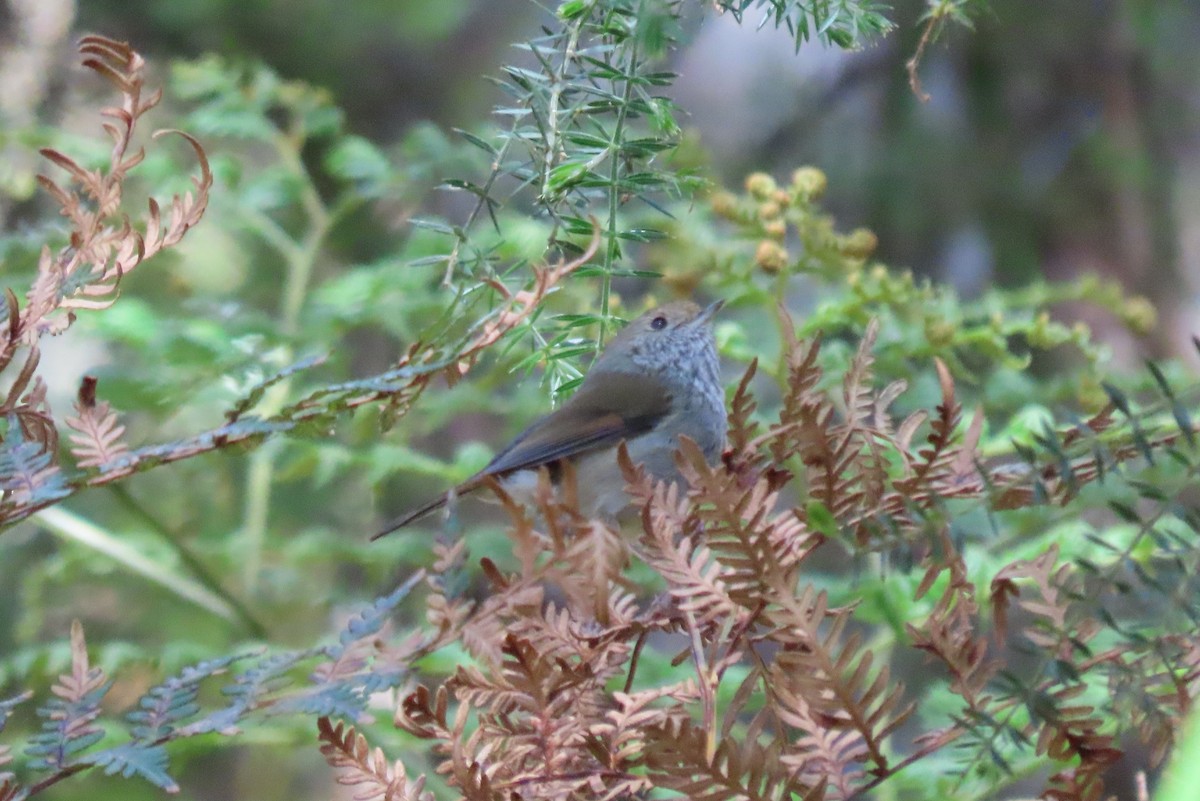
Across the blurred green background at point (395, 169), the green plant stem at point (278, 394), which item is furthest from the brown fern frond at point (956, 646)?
the blurred green background at point (395, 169)

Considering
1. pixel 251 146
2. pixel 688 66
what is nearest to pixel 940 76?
pixel 688 66

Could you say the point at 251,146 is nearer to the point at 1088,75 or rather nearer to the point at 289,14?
the point at 289,14

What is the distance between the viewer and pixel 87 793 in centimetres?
345

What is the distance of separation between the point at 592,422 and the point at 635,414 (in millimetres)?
139

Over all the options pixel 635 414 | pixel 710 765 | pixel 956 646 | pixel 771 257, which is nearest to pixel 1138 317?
pixel 771 257

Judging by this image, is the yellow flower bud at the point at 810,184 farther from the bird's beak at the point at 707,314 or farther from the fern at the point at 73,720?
the fern at the point at 73,720

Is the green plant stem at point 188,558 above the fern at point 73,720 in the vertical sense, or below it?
above

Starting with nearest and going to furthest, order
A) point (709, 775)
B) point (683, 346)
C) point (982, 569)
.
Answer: point (709, 775), point (982, 569), point (683, 346)

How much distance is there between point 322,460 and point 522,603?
174 centimetres

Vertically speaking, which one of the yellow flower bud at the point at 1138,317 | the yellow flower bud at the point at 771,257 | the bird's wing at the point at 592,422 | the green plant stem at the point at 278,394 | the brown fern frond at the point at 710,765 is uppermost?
the green plant stem at the point at 278,394

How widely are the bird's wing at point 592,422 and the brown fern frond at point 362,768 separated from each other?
123cm

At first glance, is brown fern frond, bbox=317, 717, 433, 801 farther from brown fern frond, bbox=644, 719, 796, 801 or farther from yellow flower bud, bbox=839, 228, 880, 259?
yellow flower bud, bbox=839, 228, 880, 259

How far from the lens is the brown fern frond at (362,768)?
0.91m

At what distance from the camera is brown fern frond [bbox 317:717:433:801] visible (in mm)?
905
